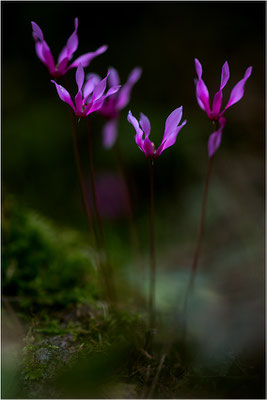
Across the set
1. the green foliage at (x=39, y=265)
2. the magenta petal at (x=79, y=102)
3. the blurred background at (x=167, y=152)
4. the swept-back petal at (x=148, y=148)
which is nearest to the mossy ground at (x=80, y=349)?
the green foliage at (x=39, y=265)

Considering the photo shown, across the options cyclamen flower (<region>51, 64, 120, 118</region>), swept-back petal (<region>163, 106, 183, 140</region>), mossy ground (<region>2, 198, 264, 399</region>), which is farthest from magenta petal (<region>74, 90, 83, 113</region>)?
mossy ground (<region>2, 198, 264, 399</region>)

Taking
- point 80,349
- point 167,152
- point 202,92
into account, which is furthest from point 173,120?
point 167,152

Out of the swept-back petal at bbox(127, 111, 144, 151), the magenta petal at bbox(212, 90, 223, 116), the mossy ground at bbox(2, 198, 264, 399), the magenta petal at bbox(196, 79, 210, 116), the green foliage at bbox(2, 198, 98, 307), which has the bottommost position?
the mossy ground at bbox(2, 198, 264, 399)

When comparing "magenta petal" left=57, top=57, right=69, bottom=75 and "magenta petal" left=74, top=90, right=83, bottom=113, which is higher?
"magenta petal" left=57, top=57, right=69, bottom=75

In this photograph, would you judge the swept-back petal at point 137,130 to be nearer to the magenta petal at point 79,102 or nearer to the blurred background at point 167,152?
the magenta petal at point 79,102

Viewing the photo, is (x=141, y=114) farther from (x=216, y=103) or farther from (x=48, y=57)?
(x=48, y=57)

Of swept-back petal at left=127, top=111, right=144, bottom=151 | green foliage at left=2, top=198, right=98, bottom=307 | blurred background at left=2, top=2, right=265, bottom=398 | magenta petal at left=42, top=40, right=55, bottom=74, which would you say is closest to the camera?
swept-back petal at left=127, top=111, right=144, bottom=151

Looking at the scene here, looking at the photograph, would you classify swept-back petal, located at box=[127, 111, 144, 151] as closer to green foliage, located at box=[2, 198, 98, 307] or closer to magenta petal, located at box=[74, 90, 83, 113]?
magenta petal, located at box=[74, 90, 83, 113]
